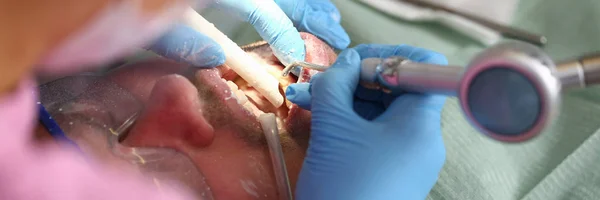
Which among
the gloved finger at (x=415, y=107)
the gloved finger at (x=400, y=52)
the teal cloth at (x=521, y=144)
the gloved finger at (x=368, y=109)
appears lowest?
the teal cloth at (x=521, y=144)

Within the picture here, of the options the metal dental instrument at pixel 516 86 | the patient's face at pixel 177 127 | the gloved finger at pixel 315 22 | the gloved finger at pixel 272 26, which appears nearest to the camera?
the metal dental instrument at pixel 516 86

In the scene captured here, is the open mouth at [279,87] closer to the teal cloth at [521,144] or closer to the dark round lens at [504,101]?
the teal cloth at [521,144]

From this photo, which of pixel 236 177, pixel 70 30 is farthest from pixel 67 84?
pixel 70 30

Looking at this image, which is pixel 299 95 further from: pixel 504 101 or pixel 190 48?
pixel 504 101

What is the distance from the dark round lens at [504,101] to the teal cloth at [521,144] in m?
0.44

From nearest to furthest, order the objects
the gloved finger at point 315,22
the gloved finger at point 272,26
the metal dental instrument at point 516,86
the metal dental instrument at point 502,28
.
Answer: the metal dental instrument at point 516,86
the gloved finger at point 272,26
the gloved finger at point 315,22
the metal dental instrument at point 502,28

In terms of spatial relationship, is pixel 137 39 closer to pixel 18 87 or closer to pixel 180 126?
pixel 18 87

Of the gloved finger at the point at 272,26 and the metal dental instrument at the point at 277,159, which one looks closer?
the metal dental instrument at the point at 277,159

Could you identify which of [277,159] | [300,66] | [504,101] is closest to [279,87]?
[300,66]

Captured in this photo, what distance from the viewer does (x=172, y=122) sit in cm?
91

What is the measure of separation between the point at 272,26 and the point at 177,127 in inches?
12.2

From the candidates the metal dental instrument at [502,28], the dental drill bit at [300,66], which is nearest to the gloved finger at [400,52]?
the dental drill bit at [300,66]

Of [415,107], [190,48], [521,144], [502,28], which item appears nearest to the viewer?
[415,107]

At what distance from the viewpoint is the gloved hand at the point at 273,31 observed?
0.95 metres
